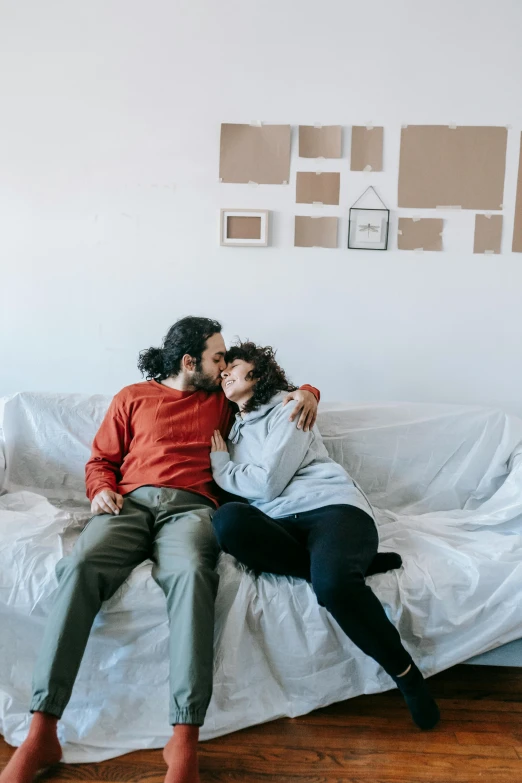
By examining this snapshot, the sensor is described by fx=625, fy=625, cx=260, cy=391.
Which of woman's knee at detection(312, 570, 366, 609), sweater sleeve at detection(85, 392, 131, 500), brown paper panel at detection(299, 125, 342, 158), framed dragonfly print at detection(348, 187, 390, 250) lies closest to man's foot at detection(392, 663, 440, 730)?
woman's knee at detection(312, 570, 366, 609)

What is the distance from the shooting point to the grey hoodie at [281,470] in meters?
1.70

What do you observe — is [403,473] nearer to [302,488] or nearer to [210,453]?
[302,488]

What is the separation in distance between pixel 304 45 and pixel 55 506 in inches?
70.8

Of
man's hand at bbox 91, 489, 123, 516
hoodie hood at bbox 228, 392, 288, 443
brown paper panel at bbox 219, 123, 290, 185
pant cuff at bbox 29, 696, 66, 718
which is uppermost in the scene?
brown paper panel at bbox 219, 123, 290, 185

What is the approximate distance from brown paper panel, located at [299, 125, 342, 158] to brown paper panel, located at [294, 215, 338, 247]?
233 mm

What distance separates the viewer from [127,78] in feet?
7.43

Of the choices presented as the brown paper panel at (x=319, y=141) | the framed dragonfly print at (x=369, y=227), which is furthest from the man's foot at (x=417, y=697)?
the brown paper panel at (x=319, y=141)

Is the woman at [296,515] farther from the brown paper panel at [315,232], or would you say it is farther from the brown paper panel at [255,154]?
the brown paper panel at [255,154]

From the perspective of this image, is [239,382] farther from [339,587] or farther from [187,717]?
[187,717]

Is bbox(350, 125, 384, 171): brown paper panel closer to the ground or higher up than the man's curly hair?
higher up

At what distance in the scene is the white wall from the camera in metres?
2.21

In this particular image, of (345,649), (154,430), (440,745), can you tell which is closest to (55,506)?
(154,430)

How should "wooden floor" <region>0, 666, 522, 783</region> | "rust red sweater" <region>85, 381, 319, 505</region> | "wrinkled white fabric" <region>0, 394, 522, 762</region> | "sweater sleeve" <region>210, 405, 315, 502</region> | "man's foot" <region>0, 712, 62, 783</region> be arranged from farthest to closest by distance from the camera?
"rust red sweater" <region>85, 381, 319, 505</region>
"sweater sleeve" <region>210, 405, 315, 502</region>
"wrinkled white fabric" <region>0, 394, 522, 762</region>
"wooden floor" <region>0, 666, 522, 783</region>
"man's foot" <region>0, 712, 62, 783</region>

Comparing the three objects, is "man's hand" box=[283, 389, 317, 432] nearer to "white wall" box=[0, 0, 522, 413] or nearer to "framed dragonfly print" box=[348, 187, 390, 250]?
"white wall" box=[0, 0, 522, 413]
